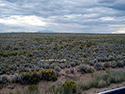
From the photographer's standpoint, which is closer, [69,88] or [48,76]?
[69,88]

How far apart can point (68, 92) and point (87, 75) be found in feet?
9.66

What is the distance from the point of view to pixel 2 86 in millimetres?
5777

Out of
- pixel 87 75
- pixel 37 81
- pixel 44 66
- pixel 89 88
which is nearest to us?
pixel 89 88

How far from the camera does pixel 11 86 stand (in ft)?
19.1

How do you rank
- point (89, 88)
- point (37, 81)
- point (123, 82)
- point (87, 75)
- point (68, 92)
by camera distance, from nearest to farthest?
point (68, 92) → point (89, 88) → point (123, 82) → point (37, 81) → point (87, 75)

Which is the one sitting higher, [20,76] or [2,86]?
[20,76]

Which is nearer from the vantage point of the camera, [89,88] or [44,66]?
[89,88]

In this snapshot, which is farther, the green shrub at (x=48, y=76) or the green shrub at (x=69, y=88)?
the green shrub at (x=48, y=76)

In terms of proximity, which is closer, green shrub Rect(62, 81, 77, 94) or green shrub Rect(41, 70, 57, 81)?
green shrub Rect(62, 81, 77, 94)

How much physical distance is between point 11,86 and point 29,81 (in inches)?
38.2

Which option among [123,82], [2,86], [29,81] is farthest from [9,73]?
[123,82]

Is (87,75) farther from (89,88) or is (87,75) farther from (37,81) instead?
(37,81)

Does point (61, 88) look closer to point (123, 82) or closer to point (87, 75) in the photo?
point (87, 75)

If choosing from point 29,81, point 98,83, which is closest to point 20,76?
point 29,81
